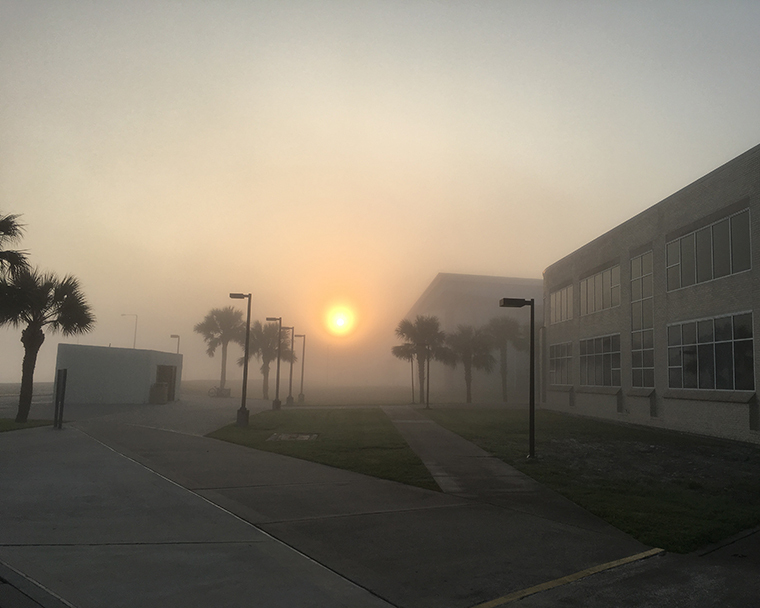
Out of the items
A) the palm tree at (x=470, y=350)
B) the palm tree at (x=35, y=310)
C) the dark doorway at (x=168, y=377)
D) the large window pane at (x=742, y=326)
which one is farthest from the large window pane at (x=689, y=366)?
the palm tree at (x=470, y=350)

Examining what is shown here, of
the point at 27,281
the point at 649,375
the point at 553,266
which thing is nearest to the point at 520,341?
the point at 553,266

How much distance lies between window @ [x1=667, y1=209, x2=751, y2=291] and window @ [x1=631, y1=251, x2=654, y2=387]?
2581mm

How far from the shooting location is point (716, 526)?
8.62 meters

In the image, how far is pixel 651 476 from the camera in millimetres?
13727

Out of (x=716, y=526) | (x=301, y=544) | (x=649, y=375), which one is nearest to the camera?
(x=301, y=544)

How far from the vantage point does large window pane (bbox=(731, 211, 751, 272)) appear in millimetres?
22016

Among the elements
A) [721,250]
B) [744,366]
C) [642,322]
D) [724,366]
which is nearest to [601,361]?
[642,322]

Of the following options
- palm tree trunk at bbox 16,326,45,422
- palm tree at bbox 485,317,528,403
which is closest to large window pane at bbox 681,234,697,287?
palm tree trunk at bbox 16,326,45,422

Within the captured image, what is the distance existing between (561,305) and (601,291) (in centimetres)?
697

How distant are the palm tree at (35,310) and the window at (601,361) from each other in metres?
27.8

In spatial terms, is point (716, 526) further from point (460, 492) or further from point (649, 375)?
point (649, 375)

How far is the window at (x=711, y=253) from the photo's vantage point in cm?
2234

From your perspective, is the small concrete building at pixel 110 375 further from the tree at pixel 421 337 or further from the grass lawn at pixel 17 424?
the tree at pixel 421 337

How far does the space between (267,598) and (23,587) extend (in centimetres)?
241
